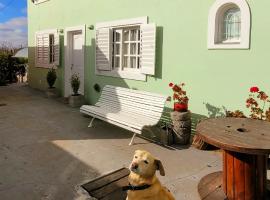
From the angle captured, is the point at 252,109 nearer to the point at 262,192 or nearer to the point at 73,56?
the point at 262,192

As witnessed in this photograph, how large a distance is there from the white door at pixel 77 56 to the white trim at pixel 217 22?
5.19 meters

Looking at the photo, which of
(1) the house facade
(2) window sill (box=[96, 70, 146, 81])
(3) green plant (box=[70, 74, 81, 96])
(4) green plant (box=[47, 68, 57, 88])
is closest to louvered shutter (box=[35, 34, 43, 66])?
(4) green plant (box=[47, 68, 57, 88])

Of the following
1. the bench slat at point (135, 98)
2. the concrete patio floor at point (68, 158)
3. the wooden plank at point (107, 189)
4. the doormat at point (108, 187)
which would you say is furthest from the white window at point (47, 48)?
the wooden plank at point (107, 189)

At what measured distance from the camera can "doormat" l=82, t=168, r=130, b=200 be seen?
3.66 metres

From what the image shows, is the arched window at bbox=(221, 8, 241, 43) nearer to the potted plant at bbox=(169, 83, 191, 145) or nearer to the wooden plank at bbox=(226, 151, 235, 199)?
the potted plant at bbox=(169, 83, 191, 145)

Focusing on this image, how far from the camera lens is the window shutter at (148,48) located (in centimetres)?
683

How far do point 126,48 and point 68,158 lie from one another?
13.1 feet

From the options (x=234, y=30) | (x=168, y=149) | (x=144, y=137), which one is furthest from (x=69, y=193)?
(x=234, y=30)

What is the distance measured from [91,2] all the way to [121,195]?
22.7 ft

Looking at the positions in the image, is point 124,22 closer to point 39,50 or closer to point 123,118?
point 123,118

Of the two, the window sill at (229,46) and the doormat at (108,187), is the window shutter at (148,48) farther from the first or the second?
the doormat at (108,187)

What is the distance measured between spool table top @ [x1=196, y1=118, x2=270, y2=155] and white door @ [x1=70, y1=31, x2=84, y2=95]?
259 inches

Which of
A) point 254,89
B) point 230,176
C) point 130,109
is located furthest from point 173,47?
point 230,176

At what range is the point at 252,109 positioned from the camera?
196 inches
